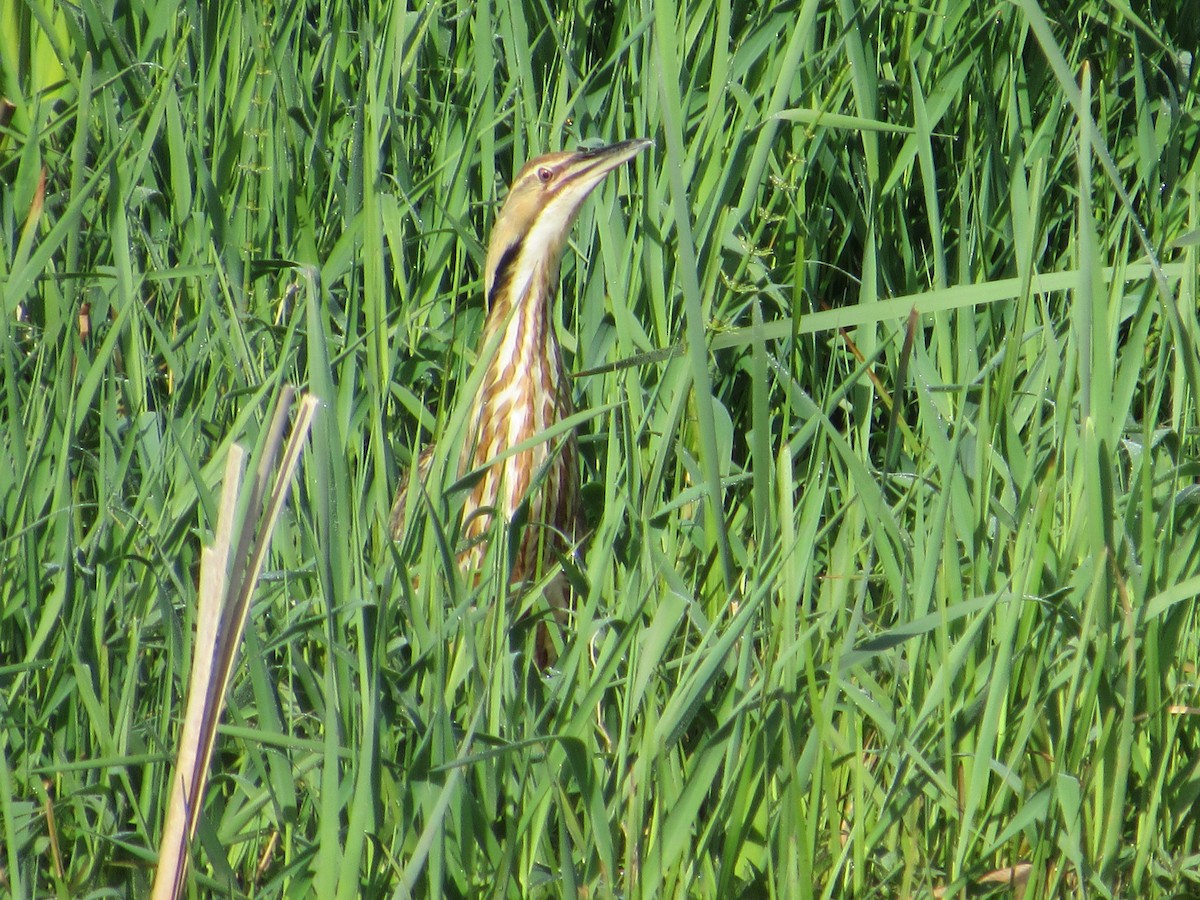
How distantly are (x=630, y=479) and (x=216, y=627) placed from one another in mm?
842

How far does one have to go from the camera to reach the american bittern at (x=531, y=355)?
2.54m

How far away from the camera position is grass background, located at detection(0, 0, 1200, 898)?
5.19 ft

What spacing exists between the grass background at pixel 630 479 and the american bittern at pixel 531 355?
0.24ft

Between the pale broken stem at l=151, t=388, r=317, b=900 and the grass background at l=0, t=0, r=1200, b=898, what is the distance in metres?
0.11

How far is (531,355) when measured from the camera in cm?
270

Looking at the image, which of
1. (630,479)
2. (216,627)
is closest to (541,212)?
(630,479)

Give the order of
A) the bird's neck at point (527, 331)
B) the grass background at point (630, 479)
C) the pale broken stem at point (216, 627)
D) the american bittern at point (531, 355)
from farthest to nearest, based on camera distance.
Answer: the bird's neck at point (527, 331)
the american bittern at point (531, 355)
the grass background at point (630, 479)
the pale broken stem at point (216, 627)

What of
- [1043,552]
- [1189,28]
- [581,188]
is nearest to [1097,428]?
[1043,552]

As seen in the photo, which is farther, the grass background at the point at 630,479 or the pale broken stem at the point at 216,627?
the grass background at the point at 630,479

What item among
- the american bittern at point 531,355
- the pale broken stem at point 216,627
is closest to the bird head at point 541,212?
the american bittern at point 531,355

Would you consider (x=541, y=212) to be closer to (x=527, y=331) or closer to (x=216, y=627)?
(x=527, y=331)

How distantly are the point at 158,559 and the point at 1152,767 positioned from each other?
123 centimetres

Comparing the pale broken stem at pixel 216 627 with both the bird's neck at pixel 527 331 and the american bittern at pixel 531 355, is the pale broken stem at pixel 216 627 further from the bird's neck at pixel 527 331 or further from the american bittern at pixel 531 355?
the bird's neck at pixel 527 331

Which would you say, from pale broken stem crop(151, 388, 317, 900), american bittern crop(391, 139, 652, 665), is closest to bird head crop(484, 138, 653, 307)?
american bittern crop(391, 139, 652, 665)
